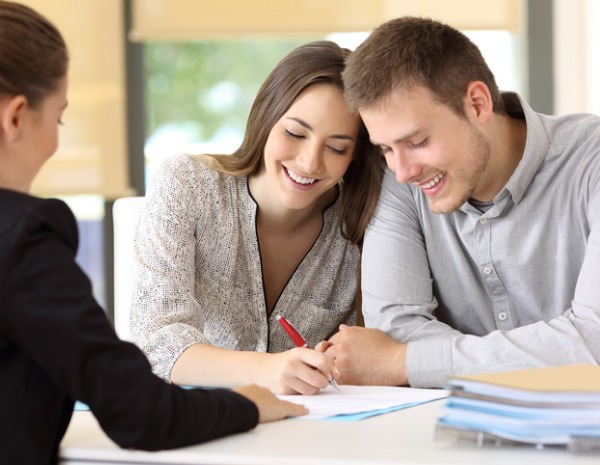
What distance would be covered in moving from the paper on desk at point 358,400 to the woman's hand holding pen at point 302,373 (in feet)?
0.05

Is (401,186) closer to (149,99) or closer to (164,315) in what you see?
(164,315)

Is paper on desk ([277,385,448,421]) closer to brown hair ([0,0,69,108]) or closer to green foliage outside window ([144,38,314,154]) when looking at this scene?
brown hair ([0,0,69,108])

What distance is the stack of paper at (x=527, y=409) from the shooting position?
3.60ft

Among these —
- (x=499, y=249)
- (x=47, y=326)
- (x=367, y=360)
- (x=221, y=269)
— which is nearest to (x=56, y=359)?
(x=47, y=326)

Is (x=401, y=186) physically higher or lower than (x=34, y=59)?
lower

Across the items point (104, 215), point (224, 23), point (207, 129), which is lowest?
point (104, 215)

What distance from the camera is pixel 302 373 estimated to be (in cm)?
151

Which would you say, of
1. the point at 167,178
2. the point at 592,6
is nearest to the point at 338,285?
the point at 167,178

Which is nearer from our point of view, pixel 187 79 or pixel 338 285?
pixel 338 285

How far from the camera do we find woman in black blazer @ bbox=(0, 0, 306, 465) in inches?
41.3

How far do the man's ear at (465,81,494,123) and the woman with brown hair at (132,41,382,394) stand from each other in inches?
9.7

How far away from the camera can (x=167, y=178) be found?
2.00 meters

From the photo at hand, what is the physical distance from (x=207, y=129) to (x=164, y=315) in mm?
3080

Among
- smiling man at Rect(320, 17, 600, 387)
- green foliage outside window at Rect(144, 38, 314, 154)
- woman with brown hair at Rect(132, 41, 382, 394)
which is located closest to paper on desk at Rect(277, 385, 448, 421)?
smiling man at Rect(320, 17, 600, 387)
